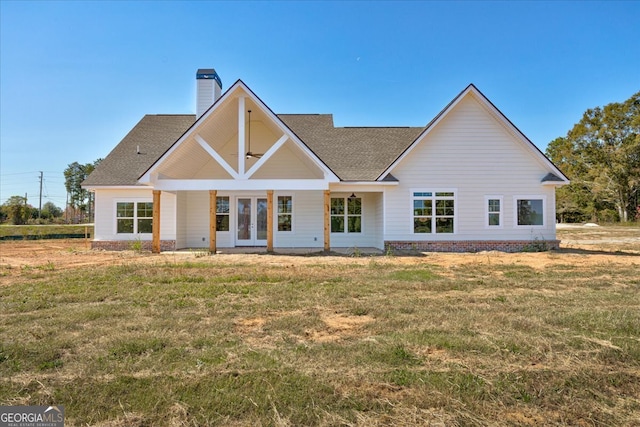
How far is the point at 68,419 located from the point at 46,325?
2.84 meters

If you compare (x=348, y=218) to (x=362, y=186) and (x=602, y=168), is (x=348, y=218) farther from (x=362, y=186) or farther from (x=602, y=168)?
(x=602, y=168)

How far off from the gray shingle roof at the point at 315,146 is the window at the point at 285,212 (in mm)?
2516

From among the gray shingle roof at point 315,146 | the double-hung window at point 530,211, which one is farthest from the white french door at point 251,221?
the double-hung window at point 530,211

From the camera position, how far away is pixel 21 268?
10.3 m

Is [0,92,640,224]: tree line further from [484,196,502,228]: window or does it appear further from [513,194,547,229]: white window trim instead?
[484,196,502,228]: window

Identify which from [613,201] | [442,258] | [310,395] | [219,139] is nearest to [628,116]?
[613,201]

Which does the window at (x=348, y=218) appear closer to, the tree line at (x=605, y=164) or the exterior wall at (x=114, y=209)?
the exterior wall at (x=114, y=209)

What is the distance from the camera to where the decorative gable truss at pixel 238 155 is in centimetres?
1384

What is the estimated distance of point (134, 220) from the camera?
16719 millimetres

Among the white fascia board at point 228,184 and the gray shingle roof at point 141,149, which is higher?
the gray shingle roof at point 141,149

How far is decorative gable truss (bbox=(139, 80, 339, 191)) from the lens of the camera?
13.8 meters

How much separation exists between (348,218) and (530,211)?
302 inches
